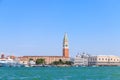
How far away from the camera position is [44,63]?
185625mm

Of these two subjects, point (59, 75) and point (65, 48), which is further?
point (65, 48)

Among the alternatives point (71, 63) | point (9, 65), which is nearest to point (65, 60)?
point (71, 63)

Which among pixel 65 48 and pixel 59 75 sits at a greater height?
pixel 65 48

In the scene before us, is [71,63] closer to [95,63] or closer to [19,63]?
[95,63]

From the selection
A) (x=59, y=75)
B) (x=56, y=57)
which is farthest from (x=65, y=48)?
(x=59, y=75)

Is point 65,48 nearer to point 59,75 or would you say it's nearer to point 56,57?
point 56,57

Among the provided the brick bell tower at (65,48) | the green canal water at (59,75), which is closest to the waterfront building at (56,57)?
the brick bell tower at (65,48)

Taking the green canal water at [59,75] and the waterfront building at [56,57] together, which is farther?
the waterfront building at [56,57]

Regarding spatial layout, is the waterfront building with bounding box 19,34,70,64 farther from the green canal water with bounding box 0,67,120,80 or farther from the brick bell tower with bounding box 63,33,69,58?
the green canal water with bounding box 0,67,120,80

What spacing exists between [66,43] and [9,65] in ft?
126

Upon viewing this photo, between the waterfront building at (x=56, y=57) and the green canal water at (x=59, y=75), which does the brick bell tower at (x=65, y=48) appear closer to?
the waterfront building at (x=56, y=57)

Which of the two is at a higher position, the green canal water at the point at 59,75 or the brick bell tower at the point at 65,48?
the brick bell tower at the point at 65,48

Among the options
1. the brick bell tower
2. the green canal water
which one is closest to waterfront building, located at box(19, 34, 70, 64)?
the brick bell tower

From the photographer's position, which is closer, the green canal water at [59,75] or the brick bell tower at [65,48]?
the green canal water at [59,75]
